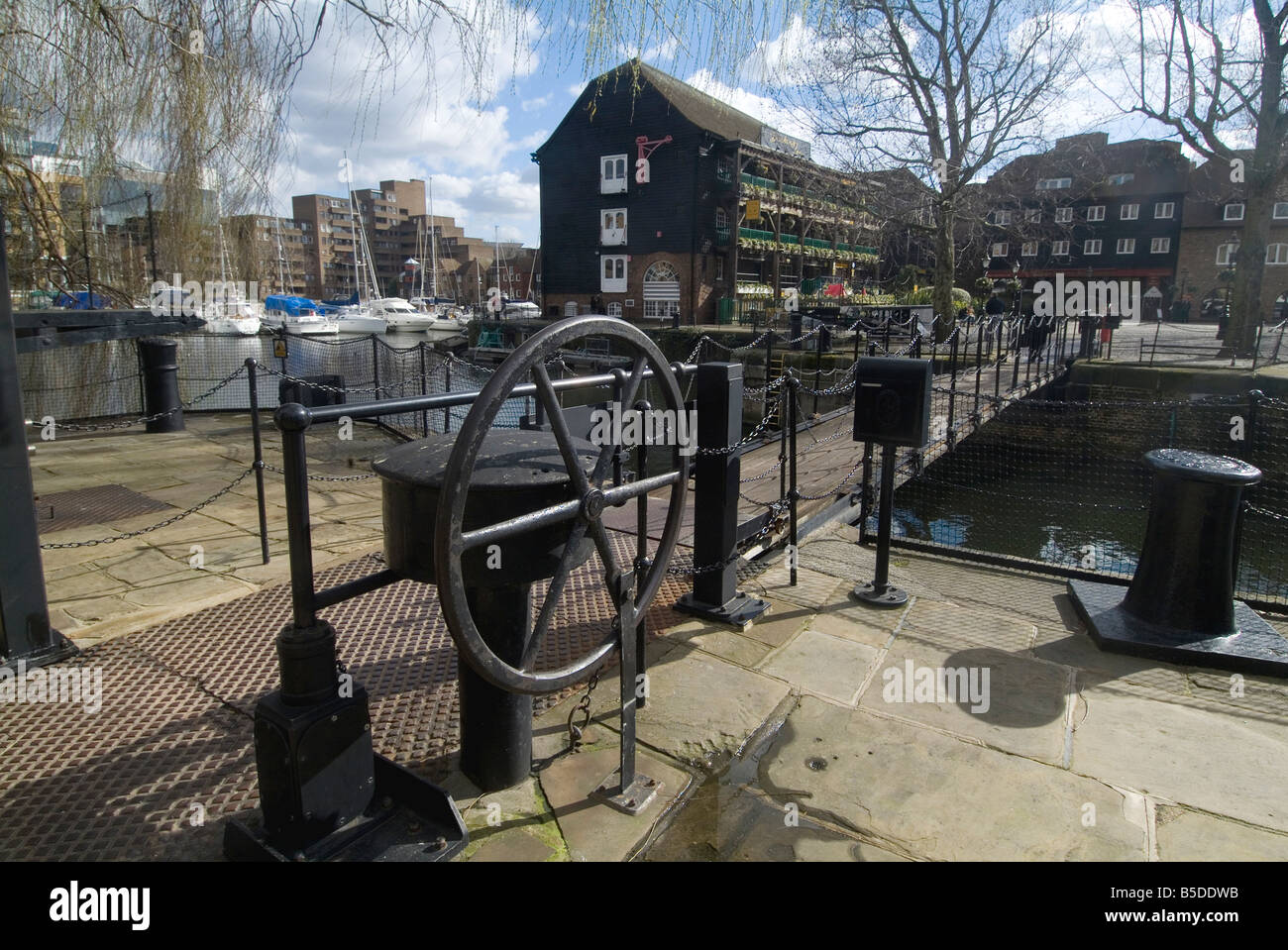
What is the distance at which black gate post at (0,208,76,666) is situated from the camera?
3441 millimetres

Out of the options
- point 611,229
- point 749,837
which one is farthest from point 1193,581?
point 611,229

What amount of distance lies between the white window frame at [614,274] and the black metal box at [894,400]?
1328 inches

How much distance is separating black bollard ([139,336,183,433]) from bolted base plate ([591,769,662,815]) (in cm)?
977

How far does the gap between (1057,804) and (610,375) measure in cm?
221

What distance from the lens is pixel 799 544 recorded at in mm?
5602

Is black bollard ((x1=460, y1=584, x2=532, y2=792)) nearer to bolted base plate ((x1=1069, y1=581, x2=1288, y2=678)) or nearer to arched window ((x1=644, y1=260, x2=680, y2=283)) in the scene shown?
bolted base plate ((x1=1069, y1=581, x2=1288, y2=678))

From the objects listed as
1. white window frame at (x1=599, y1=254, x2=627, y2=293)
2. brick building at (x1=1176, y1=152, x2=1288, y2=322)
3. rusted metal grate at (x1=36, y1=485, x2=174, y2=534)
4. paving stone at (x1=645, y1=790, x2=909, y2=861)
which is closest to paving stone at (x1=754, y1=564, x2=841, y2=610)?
paving stone at (x1=645, y1=790, x2=909, y2=861)

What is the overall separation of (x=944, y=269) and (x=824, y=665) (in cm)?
2168

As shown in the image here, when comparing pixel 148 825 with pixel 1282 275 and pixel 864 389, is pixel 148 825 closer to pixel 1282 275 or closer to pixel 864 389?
pixel 864 389

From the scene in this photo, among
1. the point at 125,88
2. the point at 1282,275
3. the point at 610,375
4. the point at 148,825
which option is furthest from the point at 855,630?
the point at 1282,275

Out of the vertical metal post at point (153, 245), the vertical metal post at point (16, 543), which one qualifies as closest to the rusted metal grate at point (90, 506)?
the vertical metal post at point (153, 245)

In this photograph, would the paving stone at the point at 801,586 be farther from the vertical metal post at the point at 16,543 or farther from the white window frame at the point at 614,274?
the white window frame at the point at 614,274

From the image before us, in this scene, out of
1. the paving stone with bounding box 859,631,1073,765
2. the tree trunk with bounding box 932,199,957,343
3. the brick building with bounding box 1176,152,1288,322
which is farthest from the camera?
the brick building with bounding box 1176,152,1288,322

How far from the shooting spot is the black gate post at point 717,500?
3932 millimetres
